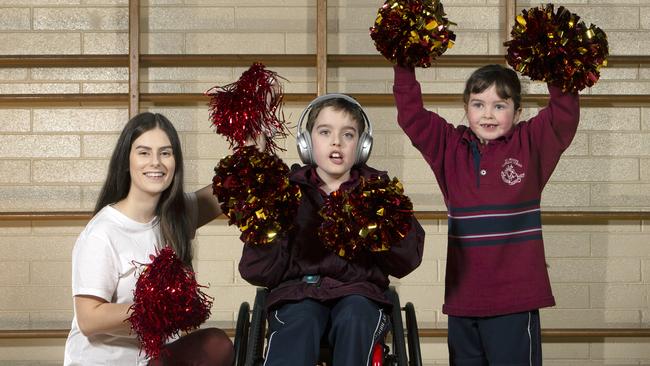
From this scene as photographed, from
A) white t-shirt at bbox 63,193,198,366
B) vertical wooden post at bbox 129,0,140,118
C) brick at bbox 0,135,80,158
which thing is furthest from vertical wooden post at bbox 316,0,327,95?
white t-shirt at bbox 63,193,198,366

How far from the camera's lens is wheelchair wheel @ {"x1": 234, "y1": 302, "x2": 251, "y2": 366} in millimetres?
2258

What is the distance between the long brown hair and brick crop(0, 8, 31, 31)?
2.03 metres

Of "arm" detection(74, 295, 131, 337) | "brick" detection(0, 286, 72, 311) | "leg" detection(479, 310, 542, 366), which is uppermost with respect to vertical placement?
"arm" detection(74, 295, 131, 337)

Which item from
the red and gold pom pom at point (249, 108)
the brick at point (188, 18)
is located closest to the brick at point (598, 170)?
the brick at point (188, 18)

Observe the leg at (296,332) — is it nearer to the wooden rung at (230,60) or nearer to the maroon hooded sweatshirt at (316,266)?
the maroon hooded sweatshirt at (316,266)

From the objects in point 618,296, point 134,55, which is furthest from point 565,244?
point 134,55

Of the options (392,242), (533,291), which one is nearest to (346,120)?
(392,242)

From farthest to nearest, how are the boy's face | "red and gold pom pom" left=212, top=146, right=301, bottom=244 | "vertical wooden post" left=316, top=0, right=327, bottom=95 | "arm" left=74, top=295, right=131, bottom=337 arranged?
"vertical wooden post" left=316, top=0, right=327, bottom=95
the boy's face
"arm" left=74, top=295, right=131, bottom=337
"red and gold pom pom" left=212, top=146, right=301, bottom=244

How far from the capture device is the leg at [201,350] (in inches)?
93.1

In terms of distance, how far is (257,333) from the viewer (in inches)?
87.1

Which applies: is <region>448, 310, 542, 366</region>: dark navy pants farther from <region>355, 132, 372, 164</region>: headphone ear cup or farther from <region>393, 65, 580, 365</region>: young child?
<region>355, 132, 372, 164</region>: headphone ear cup

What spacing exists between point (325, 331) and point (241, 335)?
0.77ft

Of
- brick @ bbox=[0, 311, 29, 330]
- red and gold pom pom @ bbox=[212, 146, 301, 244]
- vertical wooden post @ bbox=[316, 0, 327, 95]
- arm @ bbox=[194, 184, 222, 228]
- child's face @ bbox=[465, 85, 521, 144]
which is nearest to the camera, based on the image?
red and gold pom pom @ bbox=[212, 146, 301, 244]

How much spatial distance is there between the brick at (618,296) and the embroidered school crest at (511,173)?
6.54 feet
